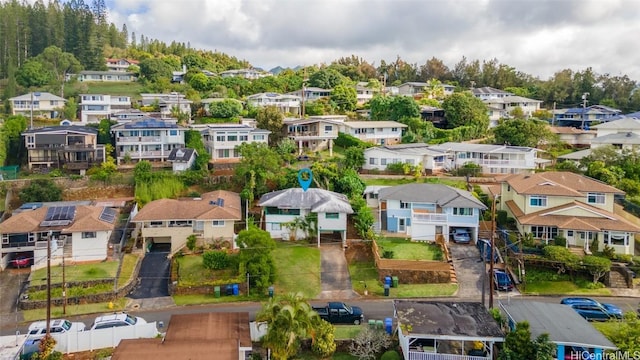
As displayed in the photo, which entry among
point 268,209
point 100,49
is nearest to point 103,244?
point 268,209

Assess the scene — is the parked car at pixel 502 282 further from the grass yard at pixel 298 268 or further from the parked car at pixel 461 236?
the grass yard at pixel 298 268

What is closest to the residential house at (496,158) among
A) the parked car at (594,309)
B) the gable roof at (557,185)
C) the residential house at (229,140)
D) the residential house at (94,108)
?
the gable roof at (557,185)

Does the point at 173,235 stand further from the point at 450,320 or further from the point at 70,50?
the point at 70,50

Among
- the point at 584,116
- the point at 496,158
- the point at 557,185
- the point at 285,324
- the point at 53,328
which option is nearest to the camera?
the point at 285,324

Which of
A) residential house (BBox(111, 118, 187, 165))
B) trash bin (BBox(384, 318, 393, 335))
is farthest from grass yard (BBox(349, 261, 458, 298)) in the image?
residential house (BBox(111, 118, 187, 165))

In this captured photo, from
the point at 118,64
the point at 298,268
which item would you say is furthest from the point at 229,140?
the point at 118,64

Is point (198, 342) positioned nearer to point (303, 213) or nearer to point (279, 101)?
point (303, 213)
